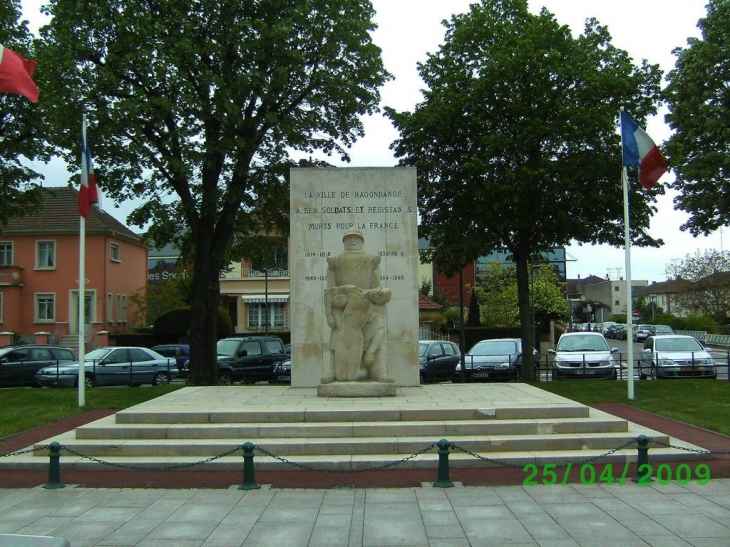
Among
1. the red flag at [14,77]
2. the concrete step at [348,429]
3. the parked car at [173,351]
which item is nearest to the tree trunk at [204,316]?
the concrete step at [348,429]

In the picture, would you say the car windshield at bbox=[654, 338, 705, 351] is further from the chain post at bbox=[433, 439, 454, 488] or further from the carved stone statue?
the chain post at bbox=[433, 439, 454, 488]

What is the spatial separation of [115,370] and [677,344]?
64.7 ft

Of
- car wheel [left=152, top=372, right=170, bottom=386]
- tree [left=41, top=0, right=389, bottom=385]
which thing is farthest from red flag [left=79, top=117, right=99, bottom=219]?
car wheel [left=152, top=372, right=170, bottom=386]

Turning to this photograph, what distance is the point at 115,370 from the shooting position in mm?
25297

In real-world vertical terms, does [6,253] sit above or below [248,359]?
above

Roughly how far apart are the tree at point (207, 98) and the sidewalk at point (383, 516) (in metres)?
12.3

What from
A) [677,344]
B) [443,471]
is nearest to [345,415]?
[443,471]

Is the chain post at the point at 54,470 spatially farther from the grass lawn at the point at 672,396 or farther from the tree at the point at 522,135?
the tree at the point at 522,135

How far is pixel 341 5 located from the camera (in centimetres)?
2197

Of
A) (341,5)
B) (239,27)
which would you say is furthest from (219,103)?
(341,5)

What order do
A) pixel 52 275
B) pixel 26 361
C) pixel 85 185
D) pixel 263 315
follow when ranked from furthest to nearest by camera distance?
pixel 263 315 < pixel 52 275 < pixel 26 361 < pixel 85 185

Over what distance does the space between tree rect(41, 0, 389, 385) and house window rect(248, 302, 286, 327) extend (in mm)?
29727

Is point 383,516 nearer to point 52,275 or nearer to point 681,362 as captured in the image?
point 681,362

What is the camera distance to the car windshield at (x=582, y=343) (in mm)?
25344
